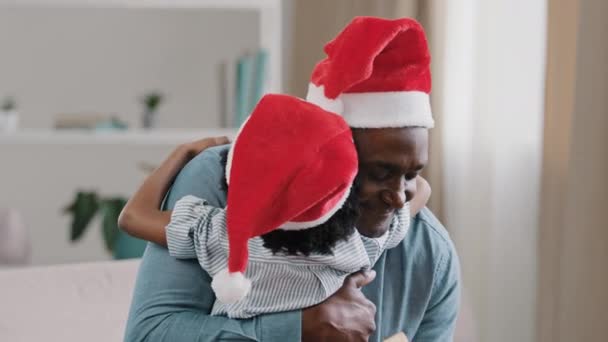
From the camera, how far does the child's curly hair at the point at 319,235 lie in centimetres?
95

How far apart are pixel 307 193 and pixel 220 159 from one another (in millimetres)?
233

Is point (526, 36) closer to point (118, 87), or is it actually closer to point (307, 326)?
point (307, 326)

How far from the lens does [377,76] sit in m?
1.03

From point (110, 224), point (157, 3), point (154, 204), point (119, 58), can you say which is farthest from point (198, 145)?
point (119, 58)

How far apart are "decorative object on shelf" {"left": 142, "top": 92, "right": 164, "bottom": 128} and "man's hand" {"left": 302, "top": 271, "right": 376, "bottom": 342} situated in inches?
96.3

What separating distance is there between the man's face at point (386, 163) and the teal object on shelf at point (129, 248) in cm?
186

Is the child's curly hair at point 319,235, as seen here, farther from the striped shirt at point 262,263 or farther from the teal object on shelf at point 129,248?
the teal object on shelf at point 129,248

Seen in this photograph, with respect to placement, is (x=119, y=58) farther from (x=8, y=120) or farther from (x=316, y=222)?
(x=316, y=222)

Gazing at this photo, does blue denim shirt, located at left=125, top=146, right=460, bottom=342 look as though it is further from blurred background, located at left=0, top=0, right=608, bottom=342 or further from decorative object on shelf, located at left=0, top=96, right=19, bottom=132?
decorative object on shelf, located at left=0, top=96, right=19, bottom=132

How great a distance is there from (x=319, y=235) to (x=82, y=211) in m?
2.39

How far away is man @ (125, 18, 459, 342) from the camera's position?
986mm

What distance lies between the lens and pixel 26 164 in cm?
362

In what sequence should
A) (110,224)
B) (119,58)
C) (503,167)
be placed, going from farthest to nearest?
(119,58), (110,224), (503,167)

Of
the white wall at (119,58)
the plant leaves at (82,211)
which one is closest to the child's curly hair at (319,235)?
the plant leaves at (82,211)
